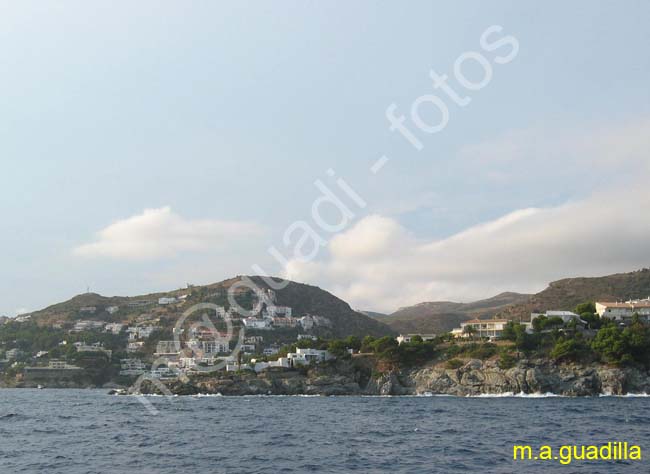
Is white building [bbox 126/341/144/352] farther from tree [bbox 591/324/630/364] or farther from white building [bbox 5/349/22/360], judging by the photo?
tree [bbox 591/324/630/364]

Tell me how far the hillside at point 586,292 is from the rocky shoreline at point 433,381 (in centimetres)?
6636

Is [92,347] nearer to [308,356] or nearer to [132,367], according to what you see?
[132,367]

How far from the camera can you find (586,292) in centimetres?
17388

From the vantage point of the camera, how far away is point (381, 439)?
3781 cm

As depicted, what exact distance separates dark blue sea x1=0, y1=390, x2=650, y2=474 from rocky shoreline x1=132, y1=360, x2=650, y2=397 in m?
25.8

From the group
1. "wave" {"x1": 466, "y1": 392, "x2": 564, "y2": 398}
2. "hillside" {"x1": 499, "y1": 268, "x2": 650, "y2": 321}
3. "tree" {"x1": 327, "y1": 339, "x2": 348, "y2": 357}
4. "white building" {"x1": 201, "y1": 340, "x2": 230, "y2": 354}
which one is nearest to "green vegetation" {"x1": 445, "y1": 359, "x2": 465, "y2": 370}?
"wave" {"x1": 466, "y1": 392, "x2": 564, "y2": 398}

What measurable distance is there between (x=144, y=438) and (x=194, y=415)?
18570 millimetres

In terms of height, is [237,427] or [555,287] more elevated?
[555,287]

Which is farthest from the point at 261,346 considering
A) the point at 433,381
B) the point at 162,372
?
the point at 433,381

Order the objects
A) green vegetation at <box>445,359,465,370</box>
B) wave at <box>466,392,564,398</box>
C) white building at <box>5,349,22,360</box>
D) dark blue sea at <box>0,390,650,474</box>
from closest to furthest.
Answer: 1. dark blue sea at <box>0,390,650,474</box>
2. wave at <box>466,392,564,398</box>
3. green vegetation at <box>445,359,465,370</box>
4. white building at <box>5,349,22,360</box>

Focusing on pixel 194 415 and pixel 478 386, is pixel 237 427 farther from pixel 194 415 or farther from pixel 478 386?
pixel 478 386

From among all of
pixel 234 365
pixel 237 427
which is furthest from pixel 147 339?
pixel 237 427

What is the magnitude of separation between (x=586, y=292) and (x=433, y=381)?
321 feet

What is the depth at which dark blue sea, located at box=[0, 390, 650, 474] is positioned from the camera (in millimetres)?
28359
